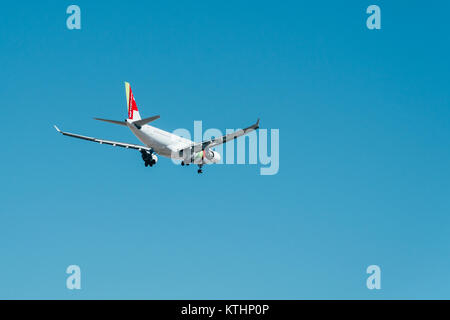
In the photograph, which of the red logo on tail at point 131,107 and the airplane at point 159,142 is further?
the red logo on tail at point 131,107

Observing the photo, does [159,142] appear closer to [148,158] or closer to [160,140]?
[160,140]

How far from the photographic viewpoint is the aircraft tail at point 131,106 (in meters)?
100

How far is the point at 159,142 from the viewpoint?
3910 inches

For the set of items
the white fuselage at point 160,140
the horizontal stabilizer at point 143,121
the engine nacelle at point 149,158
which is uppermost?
the horizontal stabilizer at point 143,121

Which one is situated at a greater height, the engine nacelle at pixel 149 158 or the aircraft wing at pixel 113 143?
the aircraft wing at pixel 113 143

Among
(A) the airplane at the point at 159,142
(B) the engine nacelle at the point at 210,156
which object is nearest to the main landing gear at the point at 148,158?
(A) the airplane at the point at 159,142

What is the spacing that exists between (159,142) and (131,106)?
7.49 metres

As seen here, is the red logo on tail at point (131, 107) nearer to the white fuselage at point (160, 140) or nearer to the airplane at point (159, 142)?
the airplane at point (159, 142)
